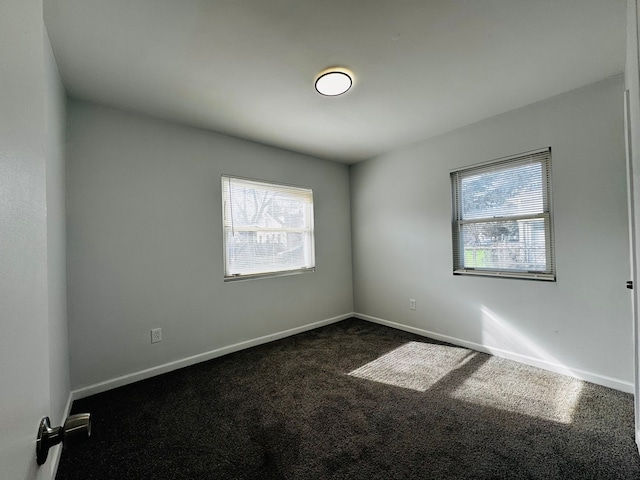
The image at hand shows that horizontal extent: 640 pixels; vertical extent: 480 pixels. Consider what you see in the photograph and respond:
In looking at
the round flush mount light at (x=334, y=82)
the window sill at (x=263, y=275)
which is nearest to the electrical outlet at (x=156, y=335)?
the window sill at (x=263, y=275)

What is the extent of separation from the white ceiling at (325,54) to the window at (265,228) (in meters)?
0.86

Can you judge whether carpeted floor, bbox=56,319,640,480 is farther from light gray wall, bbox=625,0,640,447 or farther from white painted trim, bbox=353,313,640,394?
light gray wall, bbox=625,0,640,447

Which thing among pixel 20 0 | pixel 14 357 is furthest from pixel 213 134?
→ pixel 14 357

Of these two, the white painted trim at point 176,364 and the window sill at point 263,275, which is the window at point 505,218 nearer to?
the window sill at point 263,275

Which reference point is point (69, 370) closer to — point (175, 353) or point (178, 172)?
point (175, 353)

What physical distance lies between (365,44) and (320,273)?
2795mm

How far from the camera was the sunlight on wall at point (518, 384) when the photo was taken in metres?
1.96

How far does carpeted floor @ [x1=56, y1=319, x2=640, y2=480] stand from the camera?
4.86ft

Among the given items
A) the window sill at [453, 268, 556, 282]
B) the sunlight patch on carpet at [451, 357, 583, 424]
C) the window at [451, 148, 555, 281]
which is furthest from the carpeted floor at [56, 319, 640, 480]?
the window at [451, 148, 555, 281]

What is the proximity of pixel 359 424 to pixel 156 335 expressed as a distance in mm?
1964

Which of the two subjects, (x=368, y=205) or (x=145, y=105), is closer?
(x=145, y=105)

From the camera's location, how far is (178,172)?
8.97 feet

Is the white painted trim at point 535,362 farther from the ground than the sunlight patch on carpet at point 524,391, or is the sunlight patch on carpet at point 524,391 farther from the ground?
the white painted trim at point 535,362

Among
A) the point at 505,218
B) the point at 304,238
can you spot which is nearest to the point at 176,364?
the point at 304,238
